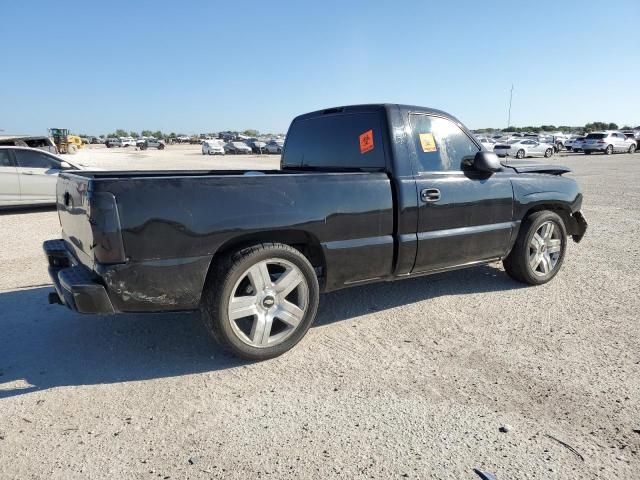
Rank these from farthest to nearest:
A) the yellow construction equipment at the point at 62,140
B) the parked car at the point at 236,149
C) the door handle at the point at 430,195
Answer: the parked car at the point at 236,149 → the yellow construction equipment at the point at 62,140 → the door handle at the point at 430,195

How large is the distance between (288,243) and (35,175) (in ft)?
29.3

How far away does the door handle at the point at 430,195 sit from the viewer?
12.7 ft

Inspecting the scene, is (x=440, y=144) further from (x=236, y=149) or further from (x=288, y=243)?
(x=236, y=149)

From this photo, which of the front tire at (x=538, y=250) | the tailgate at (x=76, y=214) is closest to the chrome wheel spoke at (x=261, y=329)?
the tailgate at (x=76, y=214)

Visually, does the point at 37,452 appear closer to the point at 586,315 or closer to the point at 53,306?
the point at 53,306

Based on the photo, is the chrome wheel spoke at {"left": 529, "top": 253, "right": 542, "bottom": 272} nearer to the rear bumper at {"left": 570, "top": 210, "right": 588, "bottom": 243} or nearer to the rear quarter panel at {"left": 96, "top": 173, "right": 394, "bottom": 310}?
the rear bumper at {"left": 570, "top": 210, "right": 588, "bottom": 243}

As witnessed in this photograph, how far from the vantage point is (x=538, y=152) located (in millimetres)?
31844

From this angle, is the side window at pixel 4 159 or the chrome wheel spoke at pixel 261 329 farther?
the side window at pixel 4 159

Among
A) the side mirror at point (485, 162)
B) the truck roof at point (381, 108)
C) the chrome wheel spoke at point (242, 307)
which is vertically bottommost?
the chrome wheel spoke at point (242, 307)

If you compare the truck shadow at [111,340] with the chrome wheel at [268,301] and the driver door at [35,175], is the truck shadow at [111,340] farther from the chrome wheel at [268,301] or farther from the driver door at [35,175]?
the driver door at [35,175]

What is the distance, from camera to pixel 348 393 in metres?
2.91

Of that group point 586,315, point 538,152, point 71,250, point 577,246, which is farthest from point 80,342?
point 538,152

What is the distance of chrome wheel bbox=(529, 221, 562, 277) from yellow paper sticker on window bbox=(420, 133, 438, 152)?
1591 mm

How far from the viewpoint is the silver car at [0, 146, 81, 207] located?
9820mm
